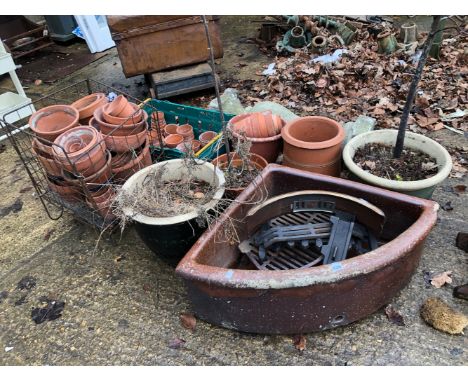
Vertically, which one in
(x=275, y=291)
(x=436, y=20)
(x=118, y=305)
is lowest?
(x=118, y=305)

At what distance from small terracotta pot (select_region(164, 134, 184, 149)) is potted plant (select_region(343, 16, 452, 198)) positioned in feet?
5.20

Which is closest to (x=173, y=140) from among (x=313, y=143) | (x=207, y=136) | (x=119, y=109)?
(x=207, y=136)

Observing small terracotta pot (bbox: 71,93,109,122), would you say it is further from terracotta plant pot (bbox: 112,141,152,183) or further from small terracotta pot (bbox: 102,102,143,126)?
terracotta plant pot (bbox: 112,141,152,183)

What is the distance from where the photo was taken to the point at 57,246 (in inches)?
128

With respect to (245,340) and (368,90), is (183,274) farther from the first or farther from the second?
(368,90)

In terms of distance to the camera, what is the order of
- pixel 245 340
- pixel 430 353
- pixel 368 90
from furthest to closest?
pixel 368 90
pixel 245 340
pixel 430 353

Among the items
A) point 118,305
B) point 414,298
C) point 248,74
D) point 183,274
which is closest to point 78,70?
point 248,74

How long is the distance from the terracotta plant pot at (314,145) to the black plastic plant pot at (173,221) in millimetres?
689

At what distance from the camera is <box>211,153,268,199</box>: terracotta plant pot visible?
2824mm

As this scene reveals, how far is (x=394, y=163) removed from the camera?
3.04 metres

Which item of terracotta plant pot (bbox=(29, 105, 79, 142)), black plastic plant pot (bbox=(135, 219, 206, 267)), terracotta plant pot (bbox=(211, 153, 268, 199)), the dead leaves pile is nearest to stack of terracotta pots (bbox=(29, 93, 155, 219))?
terracotta plant pot (bbox=(29, 105, 79, 142))

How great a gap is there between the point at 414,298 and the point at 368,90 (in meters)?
2.95

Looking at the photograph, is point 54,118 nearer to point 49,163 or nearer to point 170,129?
point 49,163
